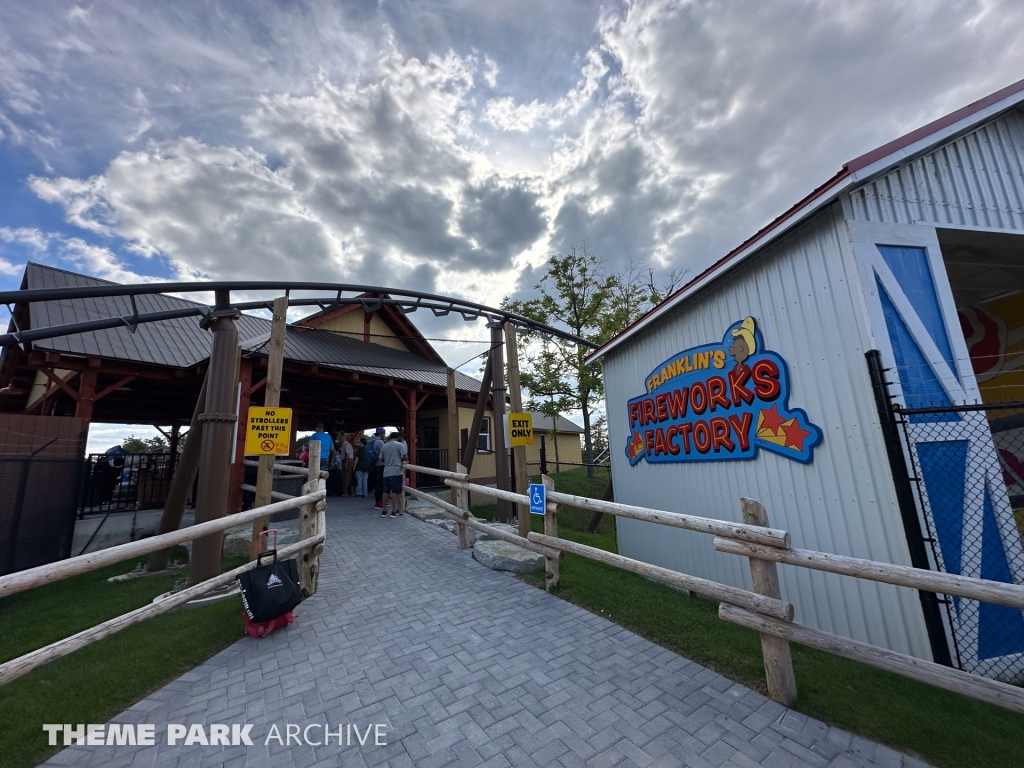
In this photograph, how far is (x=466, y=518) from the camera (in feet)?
24.2

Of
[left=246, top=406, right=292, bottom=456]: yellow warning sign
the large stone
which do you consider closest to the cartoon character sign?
the large stone

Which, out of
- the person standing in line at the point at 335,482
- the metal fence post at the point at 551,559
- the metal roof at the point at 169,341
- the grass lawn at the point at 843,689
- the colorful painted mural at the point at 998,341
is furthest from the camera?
the person standing in line at the point at 335,482

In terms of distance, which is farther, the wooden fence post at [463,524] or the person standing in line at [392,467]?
the person standing in line at [392,467]

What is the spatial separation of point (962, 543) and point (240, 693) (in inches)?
238

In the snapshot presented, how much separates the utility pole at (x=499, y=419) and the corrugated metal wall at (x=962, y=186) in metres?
6.83

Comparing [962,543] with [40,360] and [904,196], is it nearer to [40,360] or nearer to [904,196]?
[904,196]

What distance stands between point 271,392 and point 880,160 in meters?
7.65

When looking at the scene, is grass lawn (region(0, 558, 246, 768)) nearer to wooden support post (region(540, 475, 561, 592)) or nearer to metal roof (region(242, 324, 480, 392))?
wooden support post (region(540, 475, 561, 592))

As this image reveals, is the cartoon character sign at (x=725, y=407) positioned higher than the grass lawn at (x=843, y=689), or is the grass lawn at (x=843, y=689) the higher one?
the cartoon character sign at (x=725, y=407)

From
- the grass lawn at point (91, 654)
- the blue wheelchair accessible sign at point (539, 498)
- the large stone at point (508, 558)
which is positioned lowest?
the grass lawn at point (91, 654)

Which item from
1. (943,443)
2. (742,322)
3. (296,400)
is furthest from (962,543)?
(296,400)

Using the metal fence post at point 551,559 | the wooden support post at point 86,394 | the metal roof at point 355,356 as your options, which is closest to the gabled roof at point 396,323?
the metal roof at point 355,356

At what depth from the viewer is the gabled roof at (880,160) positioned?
3.79 meters

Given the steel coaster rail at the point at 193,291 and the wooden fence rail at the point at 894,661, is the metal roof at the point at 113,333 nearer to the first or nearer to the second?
the steel coaster rail at the point at 193,291
